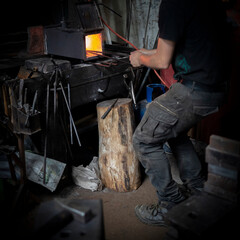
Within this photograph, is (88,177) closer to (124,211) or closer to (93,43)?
(124,211)

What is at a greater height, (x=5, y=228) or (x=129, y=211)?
(x=5, y=228)

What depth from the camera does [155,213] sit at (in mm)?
3168

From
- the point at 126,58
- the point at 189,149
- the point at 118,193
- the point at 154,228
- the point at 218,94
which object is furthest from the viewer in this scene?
the point at 126,58

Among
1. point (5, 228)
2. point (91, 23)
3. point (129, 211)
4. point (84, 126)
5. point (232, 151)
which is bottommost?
point (129, 211)

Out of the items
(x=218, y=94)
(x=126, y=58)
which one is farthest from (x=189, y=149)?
(x=126, y=58)

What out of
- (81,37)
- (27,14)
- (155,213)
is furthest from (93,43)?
(155,213)

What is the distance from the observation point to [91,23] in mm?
3789

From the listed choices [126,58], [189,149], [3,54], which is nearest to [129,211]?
[189,149]

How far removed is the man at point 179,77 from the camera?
2.51 meters

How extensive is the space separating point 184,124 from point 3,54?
2.83 meters

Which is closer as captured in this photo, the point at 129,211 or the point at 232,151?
the point at 232,151

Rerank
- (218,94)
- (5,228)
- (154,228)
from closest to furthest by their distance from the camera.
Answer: (5,228) → (218,94) → (154,228)

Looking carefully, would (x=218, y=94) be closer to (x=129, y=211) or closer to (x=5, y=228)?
(x=129, y=211)

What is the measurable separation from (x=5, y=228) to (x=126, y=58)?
280cm
